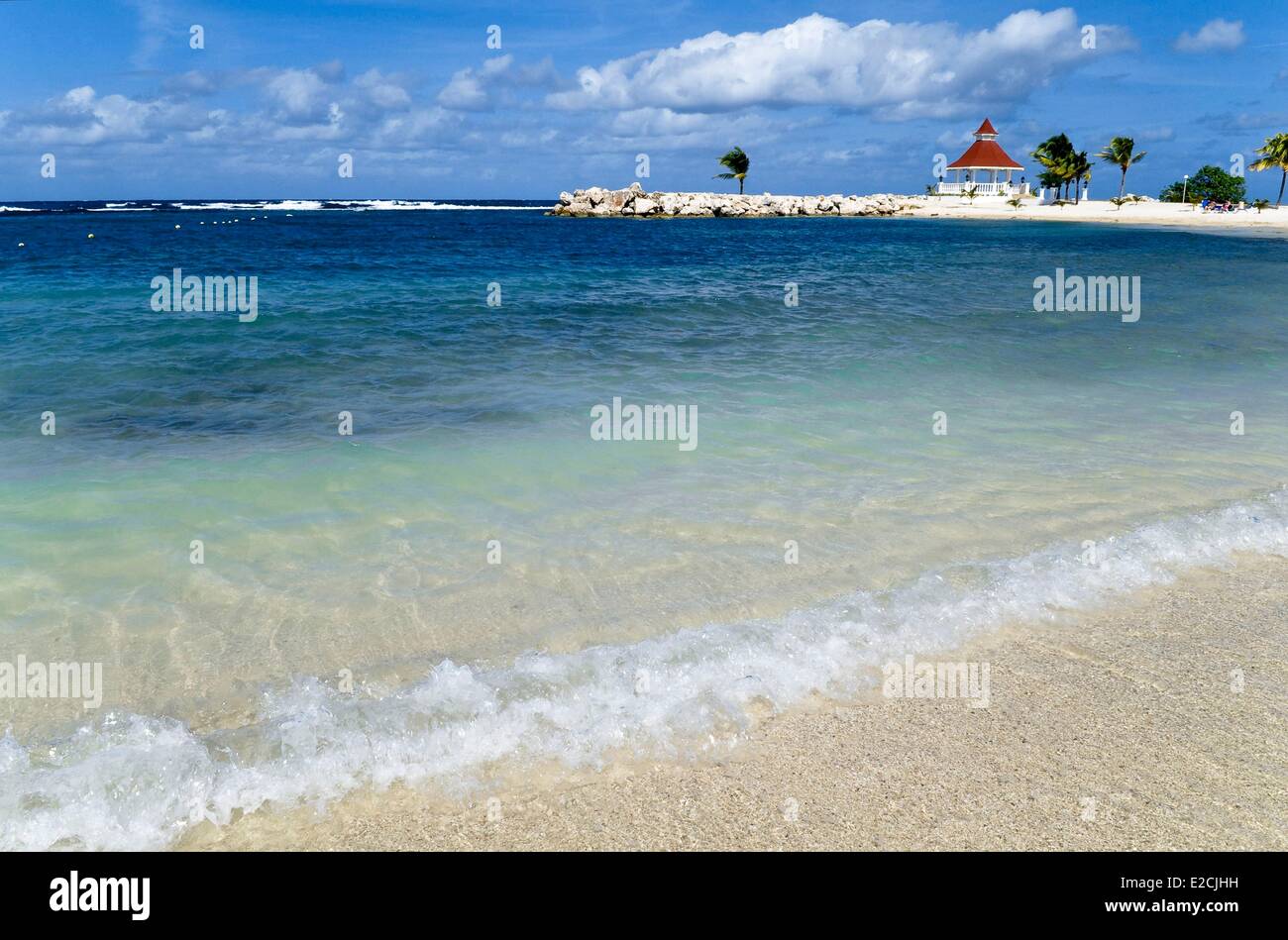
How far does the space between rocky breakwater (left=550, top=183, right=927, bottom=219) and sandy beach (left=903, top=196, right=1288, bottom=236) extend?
5.58 metres

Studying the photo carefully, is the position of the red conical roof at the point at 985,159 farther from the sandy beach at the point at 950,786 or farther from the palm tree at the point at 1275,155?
the sandy beach at the point at 950,786

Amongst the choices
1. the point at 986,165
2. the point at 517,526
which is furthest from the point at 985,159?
the point at 517,526

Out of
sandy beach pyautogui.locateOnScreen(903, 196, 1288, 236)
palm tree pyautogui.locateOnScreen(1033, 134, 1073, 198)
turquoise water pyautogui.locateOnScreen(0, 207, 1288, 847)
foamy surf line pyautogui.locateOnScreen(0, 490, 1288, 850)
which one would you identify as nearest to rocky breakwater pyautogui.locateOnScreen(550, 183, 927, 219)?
sandy beach pyautogui.locateOnScreen(903, 196, 1288, 236)

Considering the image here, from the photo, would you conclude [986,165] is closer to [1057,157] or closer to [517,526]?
[1057,157]

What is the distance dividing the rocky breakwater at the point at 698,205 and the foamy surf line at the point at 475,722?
88.6m

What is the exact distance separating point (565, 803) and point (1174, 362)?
46.0 feet

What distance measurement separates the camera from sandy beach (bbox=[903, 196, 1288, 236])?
63812mm

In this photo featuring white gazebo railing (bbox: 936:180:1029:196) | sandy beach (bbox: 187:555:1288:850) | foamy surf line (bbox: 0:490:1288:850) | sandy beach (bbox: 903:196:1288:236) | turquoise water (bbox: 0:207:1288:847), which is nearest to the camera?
sandy beach (bbox: 187:555:1288:850)

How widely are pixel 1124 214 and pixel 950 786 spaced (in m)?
93.9

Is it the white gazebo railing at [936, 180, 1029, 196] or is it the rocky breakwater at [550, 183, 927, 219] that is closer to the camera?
the rocky breakwater at [550, 183, 927, 219]

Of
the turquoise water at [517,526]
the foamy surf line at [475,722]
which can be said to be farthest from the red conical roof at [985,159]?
the foamy surf line at [475,722]

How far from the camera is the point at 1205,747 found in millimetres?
3803

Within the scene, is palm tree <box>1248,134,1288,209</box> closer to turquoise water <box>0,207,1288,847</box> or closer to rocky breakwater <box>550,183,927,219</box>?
rocky breakwater <box>550,183,927,219</box>
